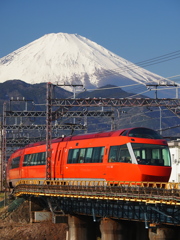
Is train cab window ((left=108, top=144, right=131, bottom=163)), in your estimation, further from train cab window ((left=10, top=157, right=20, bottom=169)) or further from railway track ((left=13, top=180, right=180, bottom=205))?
train cab window ((left=10, top=157, right=20, bottom=169))

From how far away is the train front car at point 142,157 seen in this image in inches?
1647

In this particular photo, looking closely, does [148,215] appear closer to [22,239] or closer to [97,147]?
[97,147]

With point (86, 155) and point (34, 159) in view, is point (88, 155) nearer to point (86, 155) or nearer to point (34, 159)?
point (86, 155)

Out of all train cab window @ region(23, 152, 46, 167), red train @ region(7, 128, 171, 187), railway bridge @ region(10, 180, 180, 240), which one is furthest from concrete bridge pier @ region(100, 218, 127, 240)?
train cab window @ region(23, 152, 46, 167)

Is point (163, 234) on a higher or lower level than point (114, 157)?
lower

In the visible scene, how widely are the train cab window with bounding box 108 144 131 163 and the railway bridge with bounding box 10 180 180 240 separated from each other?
63.8 inches

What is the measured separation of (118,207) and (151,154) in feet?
14.1

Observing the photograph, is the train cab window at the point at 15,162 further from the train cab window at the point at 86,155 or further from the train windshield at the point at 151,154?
the train windshield at the point at 151,154

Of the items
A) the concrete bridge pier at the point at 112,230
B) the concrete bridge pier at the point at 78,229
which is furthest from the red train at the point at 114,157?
the concrete bridge pier at the point at 78,229

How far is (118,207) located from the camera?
142 ft

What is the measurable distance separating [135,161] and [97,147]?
5.56 m

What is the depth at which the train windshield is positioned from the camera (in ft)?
139

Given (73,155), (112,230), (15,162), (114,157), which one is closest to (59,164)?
(73,155)

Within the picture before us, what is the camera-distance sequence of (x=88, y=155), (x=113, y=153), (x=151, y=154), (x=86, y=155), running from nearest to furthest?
(x=151, y=154) → (x=113, y=153) → (x=88, y=155) → (x=86, y=155)
